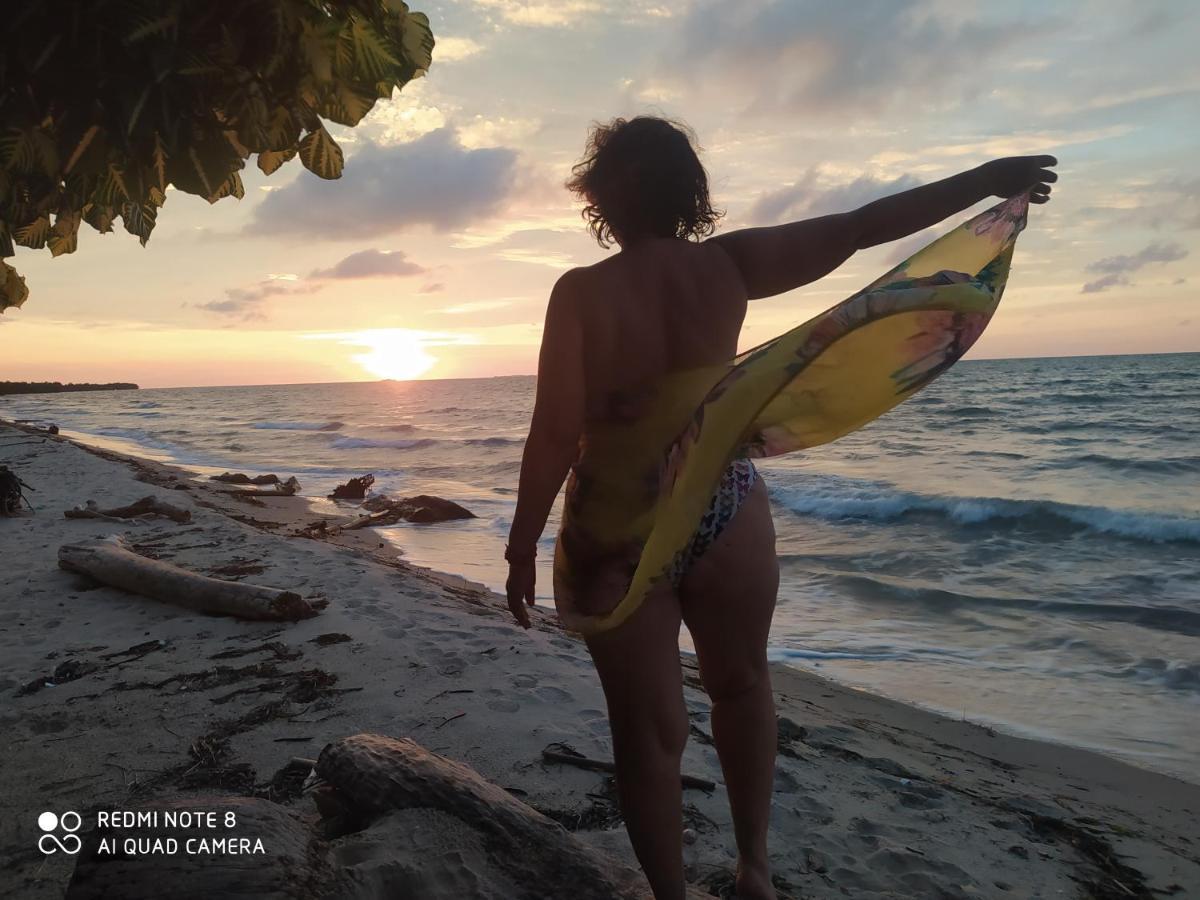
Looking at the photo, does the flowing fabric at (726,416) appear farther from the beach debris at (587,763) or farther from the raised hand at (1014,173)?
the beach debris at (587,763)

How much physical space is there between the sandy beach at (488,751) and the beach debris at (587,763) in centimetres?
6

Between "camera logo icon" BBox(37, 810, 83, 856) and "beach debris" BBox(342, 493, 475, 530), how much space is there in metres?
8.91

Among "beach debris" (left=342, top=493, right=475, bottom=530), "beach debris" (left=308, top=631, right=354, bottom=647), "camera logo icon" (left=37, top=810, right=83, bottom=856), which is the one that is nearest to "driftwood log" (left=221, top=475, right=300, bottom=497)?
"beach debris" (left=342, top=493, right=475, bottom=530)

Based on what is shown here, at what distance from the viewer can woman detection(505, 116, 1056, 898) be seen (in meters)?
1.90

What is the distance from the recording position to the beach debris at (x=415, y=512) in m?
12.0

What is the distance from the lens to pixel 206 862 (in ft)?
6.15

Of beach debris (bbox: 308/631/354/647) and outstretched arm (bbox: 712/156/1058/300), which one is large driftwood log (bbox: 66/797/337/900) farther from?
beach debris (bbox: 308/631/354/647)

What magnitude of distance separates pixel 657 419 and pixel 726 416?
0.74 ft

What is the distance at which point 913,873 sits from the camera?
2.90 meters

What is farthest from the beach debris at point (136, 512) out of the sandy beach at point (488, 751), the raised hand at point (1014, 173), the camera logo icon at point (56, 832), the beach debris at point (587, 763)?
the raised hand at point (1014, 173)

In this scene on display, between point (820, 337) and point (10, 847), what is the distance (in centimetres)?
312

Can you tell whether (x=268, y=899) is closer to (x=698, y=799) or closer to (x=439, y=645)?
(x=698, y=799)

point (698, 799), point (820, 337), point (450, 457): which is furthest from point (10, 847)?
point (450, 457)

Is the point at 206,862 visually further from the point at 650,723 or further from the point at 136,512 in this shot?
the point at 136,512
